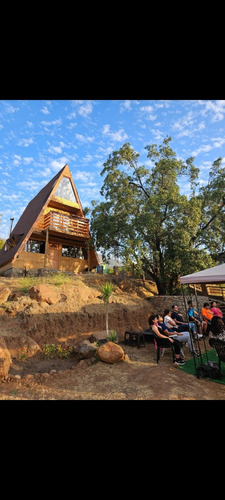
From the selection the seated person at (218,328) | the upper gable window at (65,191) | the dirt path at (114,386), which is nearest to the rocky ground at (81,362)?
the dirt path at (114,386)

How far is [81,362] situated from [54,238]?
1267cm

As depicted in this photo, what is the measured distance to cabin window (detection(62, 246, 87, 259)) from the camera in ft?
61.7

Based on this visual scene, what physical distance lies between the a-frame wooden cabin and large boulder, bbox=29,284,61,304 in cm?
531

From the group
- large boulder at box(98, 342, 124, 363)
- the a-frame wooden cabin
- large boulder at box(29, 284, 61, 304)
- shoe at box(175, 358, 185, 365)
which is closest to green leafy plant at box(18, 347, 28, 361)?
large boulder at box(98, 342, 124, 363)

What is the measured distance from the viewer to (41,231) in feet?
54.4

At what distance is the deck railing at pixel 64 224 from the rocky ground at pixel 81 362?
5.71 metres

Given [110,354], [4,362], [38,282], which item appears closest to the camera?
[4,362]

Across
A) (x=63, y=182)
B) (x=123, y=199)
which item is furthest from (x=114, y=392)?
(x=63, y=182)

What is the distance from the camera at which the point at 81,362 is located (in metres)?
6.46

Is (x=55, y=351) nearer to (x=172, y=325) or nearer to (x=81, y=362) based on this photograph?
(x=81, y=362)

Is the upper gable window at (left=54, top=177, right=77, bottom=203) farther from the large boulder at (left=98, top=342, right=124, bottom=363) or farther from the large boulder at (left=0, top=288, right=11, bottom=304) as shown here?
the large boulder at (left=98, top=342, right=124, bottom=363)

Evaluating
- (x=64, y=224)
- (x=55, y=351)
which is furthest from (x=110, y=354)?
(x=64, y=224)
